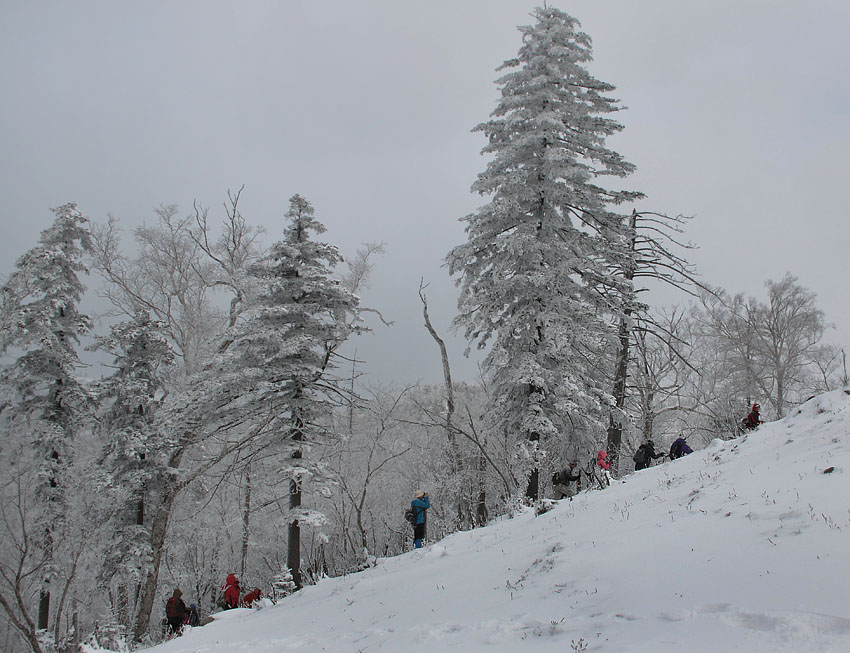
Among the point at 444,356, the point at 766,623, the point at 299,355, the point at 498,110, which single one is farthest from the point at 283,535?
the point at 766,623

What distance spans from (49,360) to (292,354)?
31.6ft

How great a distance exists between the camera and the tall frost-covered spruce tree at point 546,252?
12.2 metres

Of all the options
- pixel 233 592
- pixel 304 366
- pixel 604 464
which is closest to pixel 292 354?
pixel 304 366

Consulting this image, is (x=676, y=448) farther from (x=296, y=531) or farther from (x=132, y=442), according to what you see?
(x=132, y=442)

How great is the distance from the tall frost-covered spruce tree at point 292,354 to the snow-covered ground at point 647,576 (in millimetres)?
5766

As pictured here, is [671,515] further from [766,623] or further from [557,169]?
[557,169]

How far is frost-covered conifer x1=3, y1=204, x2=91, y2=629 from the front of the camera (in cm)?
1731

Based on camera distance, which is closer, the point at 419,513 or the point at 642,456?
the point at 419,513

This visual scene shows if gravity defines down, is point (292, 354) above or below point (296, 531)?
above

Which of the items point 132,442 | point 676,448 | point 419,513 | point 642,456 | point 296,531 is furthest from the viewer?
point 132,442

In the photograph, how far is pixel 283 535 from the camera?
31031mm

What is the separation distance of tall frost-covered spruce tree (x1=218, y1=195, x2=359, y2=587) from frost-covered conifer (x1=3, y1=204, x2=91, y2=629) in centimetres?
737

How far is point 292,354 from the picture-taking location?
14.7 m

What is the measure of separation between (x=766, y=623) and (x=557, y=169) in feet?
34.5
